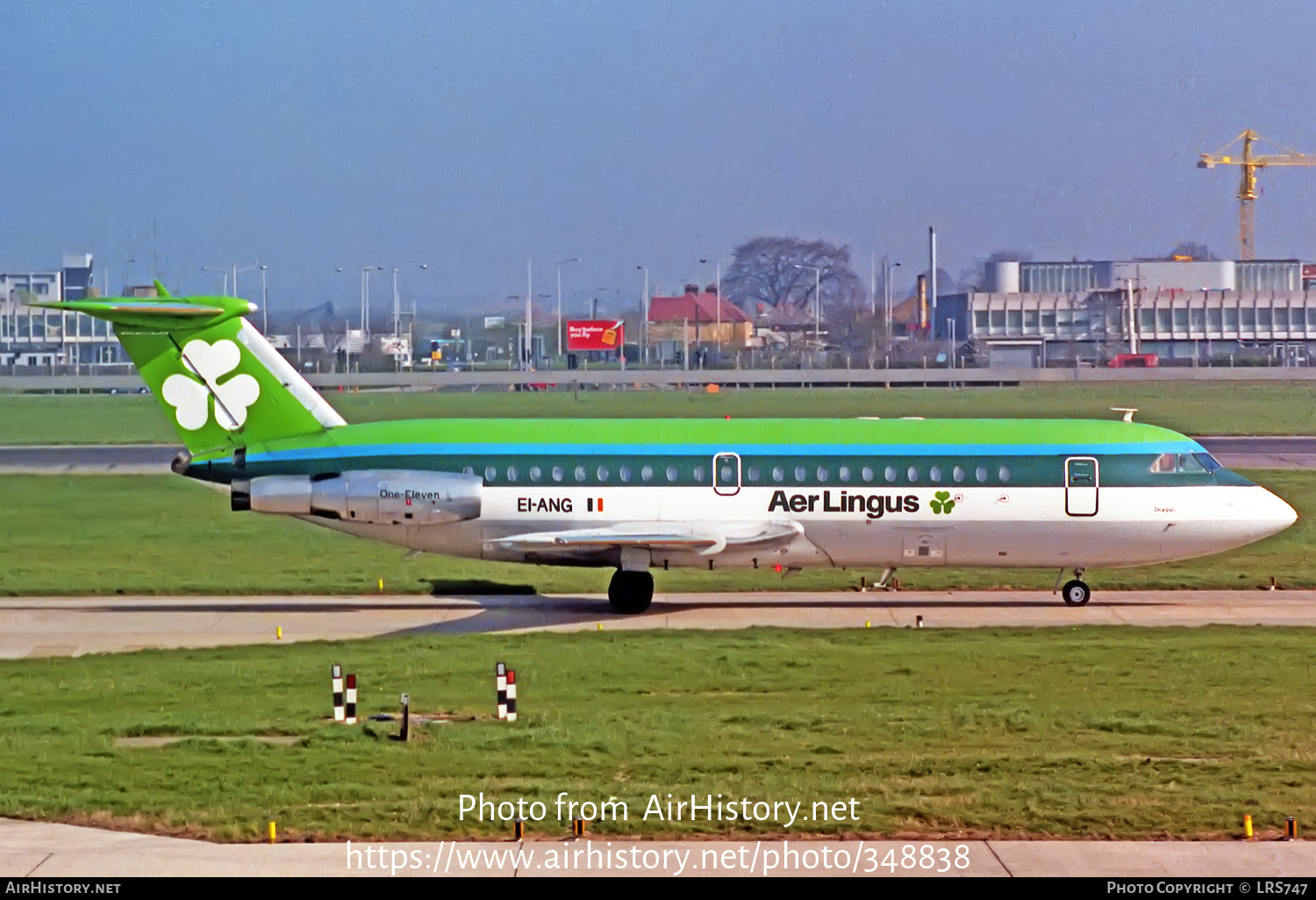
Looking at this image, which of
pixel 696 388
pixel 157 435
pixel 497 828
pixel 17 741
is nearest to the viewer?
pixel 497 828

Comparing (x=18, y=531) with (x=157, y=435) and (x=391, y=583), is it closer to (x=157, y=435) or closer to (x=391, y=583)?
(x=391, y=583)

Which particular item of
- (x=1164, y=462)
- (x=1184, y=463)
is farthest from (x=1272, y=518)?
(x=1164, y=462)

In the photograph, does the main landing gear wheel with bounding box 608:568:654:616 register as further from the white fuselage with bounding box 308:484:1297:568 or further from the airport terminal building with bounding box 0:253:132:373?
the airport terminal building with bounding box 0:253:132:373

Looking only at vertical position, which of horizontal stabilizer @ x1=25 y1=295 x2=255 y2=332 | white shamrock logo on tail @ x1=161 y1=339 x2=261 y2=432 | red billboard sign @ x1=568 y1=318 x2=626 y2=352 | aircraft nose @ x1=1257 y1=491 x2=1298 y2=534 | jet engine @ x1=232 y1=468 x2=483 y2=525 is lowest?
aircraft nose @ x1=1257 y1=491 x2=1298 y2=534

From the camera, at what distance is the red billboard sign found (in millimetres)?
149750

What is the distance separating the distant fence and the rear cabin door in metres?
87.0

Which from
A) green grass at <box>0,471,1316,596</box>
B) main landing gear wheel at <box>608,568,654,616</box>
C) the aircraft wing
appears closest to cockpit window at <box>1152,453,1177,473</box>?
green grass at <box>0,471,1316,596</box>

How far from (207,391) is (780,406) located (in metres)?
62.8

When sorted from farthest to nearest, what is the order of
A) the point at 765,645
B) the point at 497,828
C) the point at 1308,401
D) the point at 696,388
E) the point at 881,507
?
1. the point at 696,388
2. the point at 1308,401
3. the point at 881,507
4. the point at 765,645
5. the point at 497,828

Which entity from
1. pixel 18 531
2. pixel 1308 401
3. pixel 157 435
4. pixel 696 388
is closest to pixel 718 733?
pixel 18 531

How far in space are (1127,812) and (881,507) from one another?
607 inches

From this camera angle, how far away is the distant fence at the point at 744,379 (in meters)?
119

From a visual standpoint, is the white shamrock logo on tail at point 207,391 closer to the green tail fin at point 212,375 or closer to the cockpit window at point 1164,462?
the green tail fin at point 212,375

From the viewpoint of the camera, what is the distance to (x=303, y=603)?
33000 millimetres
